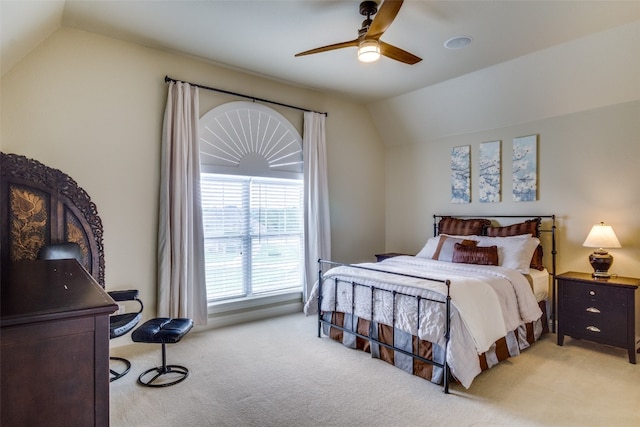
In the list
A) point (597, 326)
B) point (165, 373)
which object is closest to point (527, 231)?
point (597, 326)

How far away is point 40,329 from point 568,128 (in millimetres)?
5025

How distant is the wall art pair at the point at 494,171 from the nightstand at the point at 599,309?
1.24 meters

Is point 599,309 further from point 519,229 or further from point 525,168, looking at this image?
point 525,168

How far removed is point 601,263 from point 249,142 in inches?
160

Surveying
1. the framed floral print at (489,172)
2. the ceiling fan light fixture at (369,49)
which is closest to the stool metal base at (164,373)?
the ceiling fan light fixture at (369,49)

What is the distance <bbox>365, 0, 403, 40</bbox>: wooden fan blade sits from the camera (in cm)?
228

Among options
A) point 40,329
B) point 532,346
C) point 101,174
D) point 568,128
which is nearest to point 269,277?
point 101,174

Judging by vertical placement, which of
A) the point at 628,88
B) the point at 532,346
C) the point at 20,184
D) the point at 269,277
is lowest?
the point at 532,346

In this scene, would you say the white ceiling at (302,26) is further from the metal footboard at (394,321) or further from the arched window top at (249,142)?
the metal footboard at (394,321)

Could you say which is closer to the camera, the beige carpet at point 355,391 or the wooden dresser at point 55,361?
the wooden dresser at point 55,361

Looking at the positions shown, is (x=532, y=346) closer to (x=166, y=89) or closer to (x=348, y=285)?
(x=348, y=285)

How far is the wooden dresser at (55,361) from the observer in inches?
42.9

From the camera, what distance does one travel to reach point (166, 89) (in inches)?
152

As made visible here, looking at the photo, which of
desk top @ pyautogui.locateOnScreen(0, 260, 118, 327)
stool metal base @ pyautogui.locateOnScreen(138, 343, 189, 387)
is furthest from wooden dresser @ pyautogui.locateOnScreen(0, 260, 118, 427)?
stool metal base @ pyautogui.locateOnScreen(138, 343, 189, 387)
